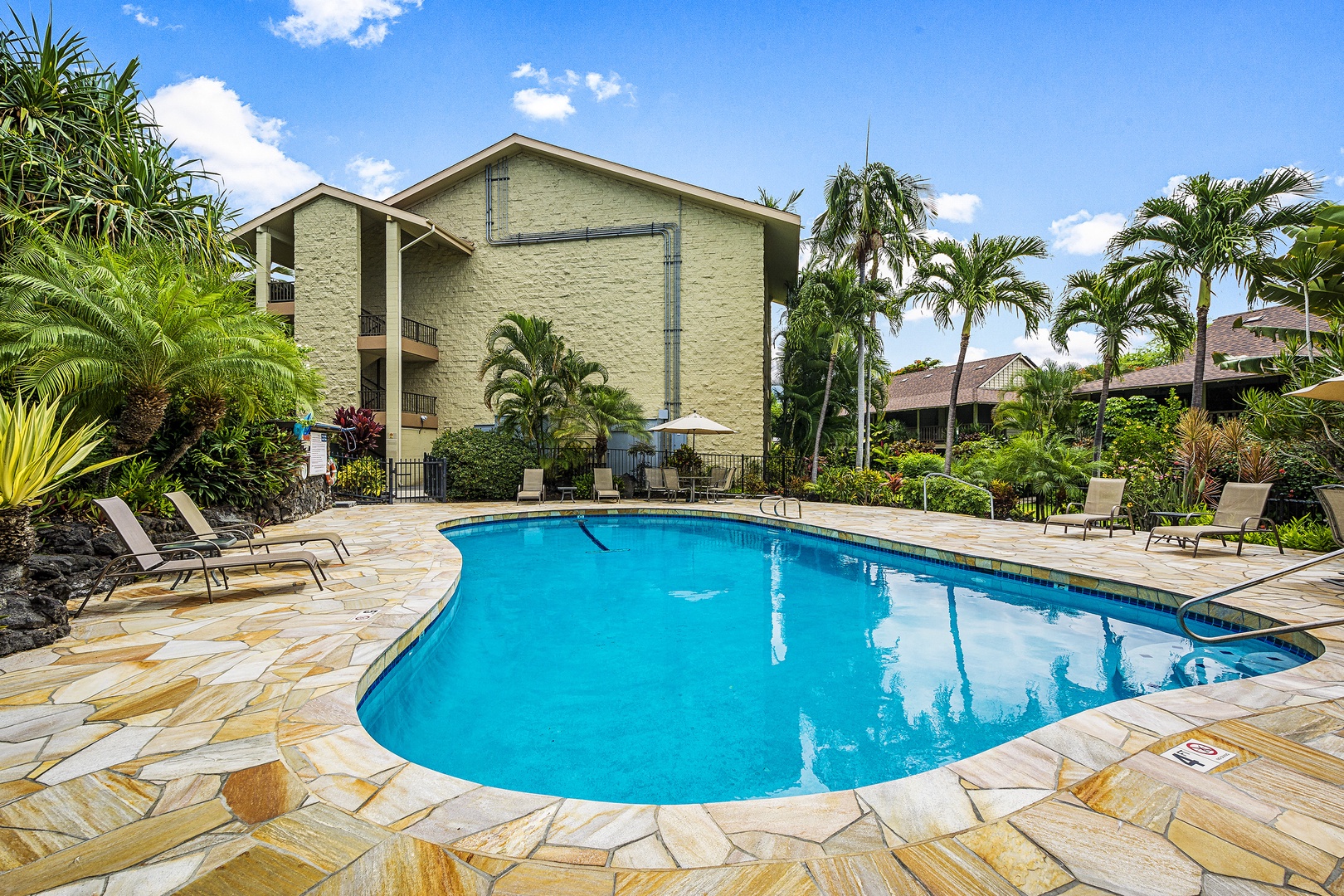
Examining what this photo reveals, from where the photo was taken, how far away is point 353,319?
1788 cm

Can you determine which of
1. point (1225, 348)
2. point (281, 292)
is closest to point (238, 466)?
point (281, 292)

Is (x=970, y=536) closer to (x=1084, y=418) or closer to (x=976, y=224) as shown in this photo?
(x=976, y=224)

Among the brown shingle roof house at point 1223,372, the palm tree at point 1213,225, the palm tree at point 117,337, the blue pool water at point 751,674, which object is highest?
the palm tree at point 1213,225

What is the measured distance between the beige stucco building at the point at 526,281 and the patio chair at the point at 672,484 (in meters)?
2.38

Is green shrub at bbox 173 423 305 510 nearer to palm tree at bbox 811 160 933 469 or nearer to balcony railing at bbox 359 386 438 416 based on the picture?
balcony railing at bbox 359 386 438 416

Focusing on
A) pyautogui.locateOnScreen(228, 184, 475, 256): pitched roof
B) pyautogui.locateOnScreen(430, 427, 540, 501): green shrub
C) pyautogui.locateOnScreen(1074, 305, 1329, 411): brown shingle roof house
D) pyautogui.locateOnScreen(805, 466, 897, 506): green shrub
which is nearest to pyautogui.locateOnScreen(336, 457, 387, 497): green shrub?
pyautogui.locateOnScreen(430, 427, 540, 501): green shrub

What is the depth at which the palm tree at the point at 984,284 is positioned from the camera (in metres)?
14.7

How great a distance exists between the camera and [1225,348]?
19594 millimetres

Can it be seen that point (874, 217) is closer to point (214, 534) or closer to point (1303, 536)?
point (1303, 536)

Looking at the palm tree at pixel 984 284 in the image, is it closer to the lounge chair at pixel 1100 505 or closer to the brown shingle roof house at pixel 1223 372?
the lounge chair at pixel 1100 505

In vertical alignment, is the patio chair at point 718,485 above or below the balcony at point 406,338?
below

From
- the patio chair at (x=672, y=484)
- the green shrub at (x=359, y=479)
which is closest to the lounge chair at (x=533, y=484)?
the patio chair at (x=672, y=484)

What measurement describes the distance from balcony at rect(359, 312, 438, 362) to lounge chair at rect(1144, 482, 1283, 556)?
18.1 metres

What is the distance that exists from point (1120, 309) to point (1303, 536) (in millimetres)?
7589
